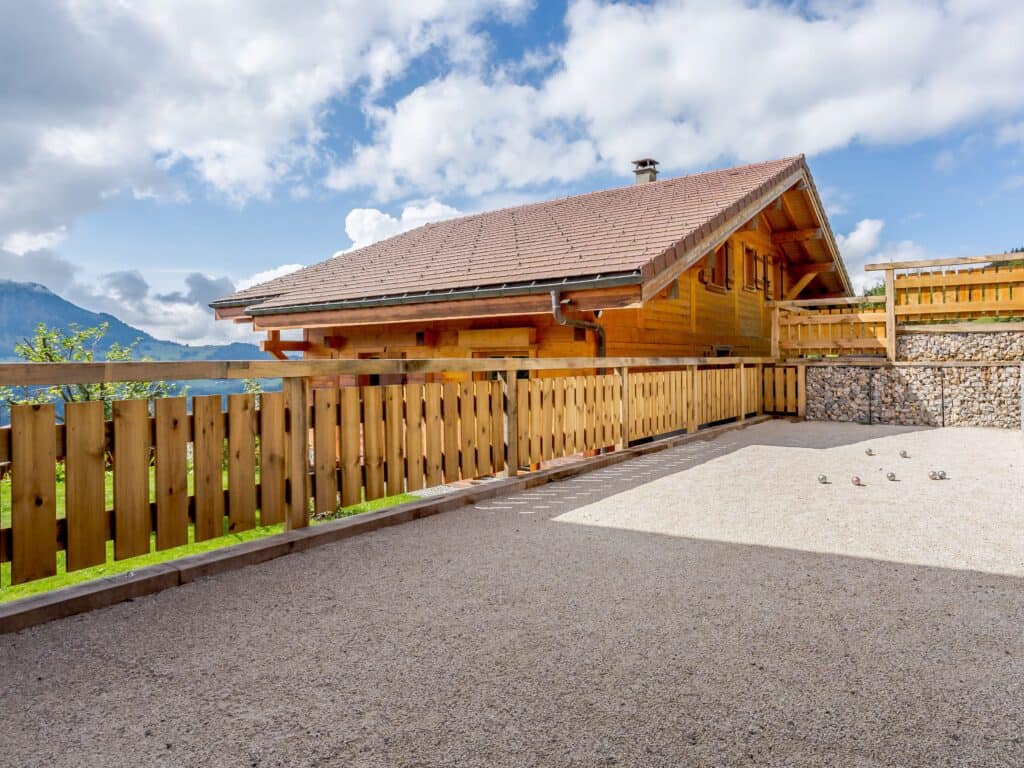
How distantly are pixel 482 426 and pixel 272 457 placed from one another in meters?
2.08

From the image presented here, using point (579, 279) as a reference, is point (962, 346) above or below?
below

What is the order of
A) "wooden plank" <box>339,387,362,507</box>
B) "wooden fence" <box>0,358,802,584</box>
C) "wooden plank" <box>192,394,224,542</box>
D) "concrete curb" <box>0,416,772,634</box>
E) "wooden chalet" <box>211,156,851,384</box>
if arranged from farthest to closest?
"wooden chalet" <box>211,156,851,384</box> < "wooden plank" <box>339,387,362,507</box> < "wooden plank" <box>192,394,224,542</box> < "wooden fence" <box>0,358,802,584</box> < "concrete curb" <box>0,416,772,634</box>

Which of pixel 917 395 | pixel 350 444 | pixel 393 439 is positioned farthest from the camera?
pixel 917 395

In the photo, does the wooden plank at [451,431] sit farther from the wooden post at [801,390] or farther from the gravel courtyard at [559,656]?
the wooden post at [801,390]

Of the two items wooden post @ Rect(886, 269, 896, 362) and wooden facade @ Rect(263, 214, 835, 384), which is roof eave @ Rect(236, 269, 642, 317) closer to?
wooden facade @ Rect(263, 214, 835, 384)

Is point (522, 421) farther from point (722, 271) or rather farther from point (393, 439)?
point (722, 271)

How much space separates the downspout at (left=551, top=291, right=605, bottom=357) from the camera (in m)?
8.89

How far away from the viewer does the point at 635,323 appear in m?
11.2

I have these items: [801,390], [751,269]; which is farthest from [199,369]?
[751,269]

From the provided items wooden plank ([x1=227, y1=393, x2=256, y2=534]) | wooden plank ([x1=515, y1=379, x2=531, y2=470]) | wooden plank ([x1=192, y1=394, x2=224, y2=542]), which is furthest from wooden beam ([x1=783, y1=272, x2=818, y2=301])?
wooden plank ([x1=192, y1=394, x2=224, y2=542])

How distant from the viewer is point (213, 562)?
3389 mm

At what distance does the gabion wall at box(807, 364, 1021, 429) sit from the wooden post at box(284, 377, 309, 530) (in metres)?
11.6

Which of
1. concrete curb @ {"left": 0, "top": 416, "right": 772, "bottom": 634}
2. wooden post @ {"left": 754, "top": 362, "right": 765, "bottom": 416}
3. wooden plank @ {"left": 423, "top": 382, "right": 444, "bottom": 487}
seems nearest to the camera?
concrete curb @ {"left": 0, "top": 416, "right": 772, "bottom": 634}

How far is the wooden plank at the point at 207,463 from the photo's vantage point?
3.54 meters
